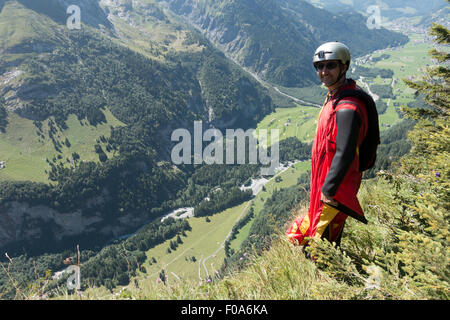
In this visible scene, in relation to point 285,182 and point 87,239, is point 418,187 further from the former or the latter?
point 87,239

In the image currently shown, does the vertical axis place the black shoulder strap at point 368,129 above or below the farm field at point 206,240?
above

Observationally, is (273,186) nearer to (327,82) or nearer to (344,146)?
(327,82)

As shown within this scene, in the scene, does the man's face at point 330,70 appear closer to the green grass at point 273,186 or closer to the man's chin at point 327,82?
the man's chin at point 327,82

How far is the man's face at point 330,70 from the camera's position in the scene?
4.02 m

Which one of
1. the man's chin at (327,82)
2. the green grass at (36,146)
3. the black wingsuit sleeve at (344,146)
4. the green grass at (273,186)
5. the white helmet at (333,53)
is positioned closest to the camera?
the black wingsuit sleeve at (344,146)

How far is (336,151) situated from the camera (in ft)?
11.9

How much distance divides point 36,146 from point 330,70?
651 ft

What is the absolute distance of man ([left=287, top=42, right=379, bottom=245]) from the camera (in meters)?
3.53

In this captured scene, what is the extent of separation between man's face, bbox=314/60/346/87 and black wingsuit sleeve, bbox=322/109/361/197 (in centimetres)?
81

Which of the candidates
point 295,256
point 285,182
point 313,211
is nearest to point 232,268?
point 295,256

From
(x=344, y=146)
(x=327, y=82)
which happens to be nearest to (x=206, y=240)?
(x=327, y=82)

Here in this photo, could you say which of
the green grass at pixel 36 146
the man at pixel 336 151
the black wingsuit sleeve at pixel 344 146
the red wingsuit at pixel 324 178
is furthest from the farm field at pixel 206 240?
the black wingsuit sleeve at pixel 344 146

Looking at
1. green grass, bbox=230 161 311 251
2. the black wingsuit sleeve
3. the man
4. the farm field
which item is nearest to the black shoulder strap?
the man
